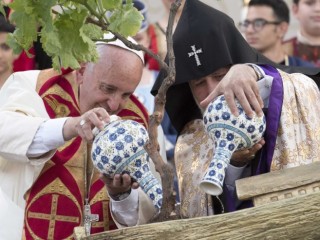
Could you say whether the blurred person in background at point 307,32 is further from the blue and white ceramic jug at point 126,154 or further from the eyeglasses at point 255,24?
the blue and white ceramic jug at point 126,154

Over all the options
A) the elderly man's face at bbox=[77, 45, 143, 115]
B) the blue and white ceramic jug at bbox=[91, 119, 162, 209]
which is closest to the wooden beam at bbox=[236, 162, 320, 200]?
the blue and white ceramic jug at bbox=[91, 119, 162, 209]

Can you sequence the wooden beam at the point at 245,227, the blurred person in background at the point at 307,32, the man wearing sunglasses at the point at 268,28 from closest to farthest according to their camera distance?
1. the wooden beam at the point at 245,227
2. the man wearing sunglasses at the point at 268,28
3. the blurred person in background at the point at 307,32

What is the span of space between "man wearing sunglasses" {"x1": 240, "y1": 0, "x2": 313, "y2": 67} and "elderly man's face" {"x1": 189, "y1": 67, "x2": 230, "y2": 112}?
268cm

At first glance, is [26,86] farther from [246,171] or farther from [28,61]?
[28,61]

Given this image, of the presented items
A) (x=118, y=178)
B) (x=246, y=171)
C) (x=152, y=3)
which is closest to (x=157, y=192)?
(x=118, y=178)

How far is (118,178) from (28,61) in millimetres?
3127

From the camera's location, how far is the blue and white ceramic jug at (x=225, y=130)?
392 centimetres

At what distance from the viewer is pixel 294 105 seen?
436cm

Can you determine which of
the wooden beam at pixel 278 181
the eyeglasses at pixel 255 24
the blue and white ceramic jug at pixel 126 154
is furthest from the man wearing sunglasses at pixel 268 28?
the wooden beam at pixel 278 181

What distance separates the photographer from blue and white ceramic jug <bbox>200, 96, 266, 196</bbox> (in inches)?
154

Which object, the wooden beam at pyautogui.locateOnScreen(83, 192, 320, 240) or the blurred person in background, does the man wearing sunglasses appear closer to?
the blurred person in background

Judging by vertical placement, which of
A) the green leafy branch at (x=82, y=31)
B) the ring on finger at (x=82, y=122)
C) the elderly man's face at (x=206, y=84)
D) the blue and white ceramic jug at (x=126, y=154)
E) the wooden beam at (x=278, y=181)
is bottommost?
the wooden beam at (x=278, y=181)

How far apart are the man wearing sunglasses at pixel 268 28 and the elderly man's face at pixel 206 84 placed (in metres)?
2.68

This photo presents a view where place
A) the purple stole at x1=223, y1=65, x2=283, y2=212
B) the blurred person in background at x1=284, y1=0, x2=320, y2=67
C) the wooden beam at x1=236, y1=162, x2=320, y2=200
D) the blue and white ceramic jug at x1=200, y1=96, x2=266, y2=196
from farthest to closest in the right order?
the blurred person in background at x1=284, y1=0, x2=320, y2=67, the purple stole at x1=223, y1=65, x2=283, y2=212, the blue and white ceramic jug at x1=200, y1=96, x2=266, y2=196, the wooden beam at x1=236, y1=162, x2=320, y2=200
